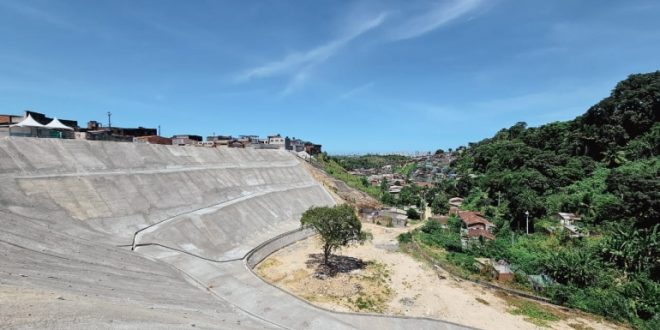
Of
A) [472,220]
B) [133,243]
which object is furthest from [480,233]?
[133,243]

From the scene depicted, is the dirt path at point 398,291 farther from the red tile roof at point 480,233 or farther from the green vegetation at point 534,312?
the red tile roof at point 480,233

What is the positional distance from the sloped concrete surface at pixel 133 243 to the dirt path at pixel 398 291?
2.68m

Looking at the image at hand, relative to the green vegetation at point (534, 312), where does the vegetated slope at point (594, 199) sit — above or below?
above

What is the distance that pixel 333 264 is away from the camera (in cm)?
2617

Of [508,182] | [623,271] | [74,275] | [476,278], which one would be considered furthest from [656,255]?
[74,275]

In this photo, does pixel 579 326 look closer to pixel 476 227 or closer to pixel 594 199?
pixel 476 227

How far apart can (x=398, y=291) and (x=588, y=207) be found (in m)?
32.2

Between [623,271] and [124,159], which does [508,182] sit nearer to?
[623,271]

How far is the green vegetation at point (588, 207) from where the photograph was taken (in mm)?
22250

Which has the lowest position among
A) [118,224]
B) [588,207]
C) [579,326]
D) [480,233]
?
[579,326]

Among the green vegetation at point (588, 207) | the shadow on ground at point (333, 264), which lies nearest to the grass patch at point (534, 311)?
the green vegetation at point (588, 207)

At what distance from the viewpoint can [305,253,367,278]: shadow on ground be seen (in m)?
24.5

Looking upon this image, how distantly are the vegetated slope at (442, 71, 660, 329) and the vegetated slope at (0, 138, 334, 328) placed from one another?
22.5m

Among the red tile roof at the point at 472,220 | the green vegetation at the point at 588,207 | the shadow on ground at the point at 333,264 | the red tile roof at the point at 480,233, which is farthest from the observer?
the red tile roof at the point at 472,220
